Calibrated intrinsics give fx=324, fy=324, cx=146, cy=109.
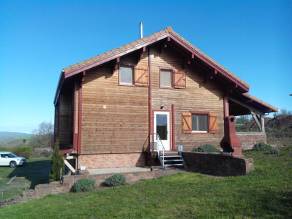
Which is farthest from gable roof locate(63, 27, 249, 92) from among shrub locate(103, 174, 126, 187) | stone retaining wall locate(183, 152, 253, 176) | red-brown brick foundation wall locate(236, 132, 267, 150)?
stone retaining wall locate(183, 152, 253, 176)

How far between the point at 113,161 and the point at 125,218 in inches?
342

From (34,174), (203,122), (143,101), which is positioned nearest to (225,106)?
(203,122)

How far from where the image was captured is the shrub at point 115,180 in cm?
1249

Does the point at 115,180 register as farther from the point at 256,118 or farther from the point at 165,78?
the point at 256,118

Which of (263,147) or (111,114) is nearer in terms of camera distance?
(111,114)

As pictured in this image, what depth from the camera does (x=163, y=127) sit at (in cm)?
1827

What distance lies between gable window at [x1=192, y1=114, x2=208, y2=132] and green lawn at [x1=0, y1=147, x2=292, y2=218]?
22.4 ft

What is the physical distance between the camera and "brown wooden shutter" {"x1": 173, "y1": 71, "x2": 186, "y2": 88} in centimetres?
1859

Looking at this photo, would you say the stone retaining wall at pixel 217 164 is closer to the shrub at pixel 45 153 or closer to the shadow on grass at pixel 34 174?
the shadow on grass at pixel 34 174

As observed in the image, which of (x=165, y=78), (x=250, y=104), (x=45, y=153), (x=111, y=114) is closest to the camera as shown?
(x=111, y=114)

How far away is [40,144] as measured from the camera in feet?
169

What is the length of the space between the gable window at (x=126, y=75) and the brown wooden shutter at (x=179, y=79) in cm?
262

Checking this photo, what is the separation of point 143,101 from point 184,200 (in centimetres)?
922

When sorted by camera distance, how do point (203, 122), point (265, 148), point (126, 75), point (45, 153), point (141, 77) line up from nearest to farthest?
point (126, 75) → point (141, 77) → point (265, 148) → point (203, 122) → point (45, 153)
